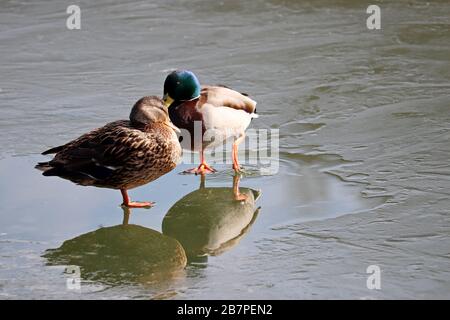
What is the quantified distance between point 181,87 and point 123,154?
2.77ft

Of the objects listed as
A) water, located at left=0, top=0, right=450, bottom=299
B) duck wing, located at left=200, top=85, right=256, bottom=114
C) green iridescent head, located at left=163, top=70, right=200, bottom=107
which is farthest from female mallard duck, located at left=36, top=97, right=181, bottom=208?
duck wing, located at left=200, top=85, right=256, bottom=114

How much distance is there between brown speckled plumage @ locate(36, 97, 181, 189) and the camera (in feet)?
17.1

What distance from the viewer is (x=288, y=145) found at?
6395 millimetres

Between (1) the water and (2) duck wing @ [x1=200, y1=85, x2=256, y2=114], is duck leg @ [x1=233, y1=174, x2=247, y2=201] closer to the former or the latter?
(1) the water

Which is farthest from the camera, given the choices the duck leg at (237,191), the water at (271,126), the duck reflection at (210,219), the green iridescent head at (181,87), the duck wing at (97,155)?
the green iridescent head at (181,87)

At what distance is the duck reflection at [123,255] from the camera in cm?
439

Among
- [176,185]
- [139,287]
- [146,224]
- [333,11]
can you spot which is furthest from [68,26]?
[139,287]

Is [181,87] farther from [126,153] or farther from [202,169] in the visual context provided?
[126,153]

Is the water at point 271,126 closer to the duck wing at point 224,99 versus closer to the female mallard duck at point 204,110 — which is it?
the female mallard duck at point 204,110

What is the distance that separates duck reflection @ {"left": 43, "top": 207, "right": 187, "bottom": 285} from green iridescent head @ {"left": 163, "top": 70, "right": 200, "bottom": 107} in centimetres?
110

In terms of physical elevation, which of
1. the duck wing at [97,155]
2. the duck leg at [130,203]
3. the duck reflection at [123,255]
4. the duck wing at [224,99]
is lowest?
the duck reflection at [123,255]

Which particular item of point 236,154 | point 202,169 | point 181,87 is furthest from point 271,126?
point 181,87

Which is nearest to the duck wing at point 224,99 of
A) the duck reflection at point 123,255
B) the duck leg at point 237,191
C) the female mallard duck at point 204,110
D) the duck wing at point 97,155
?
the female mallard duck at point 204,110

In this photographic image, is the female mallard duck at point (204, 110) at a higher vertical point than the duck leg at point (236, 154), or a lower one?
higher
